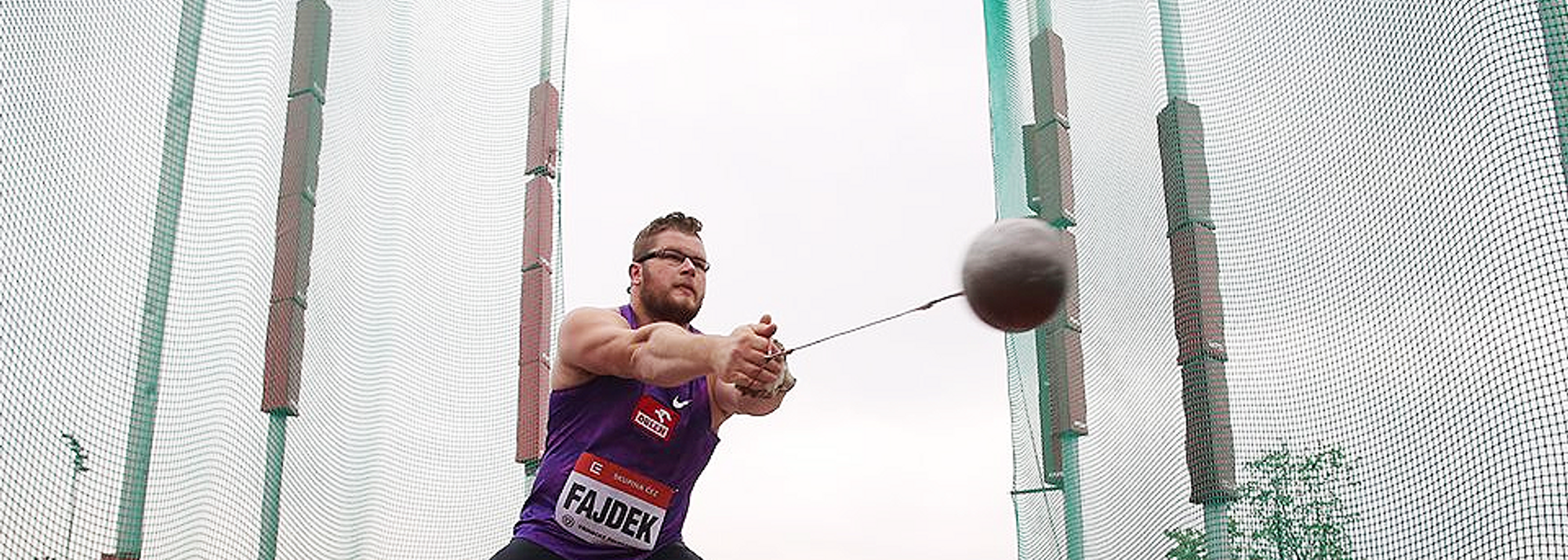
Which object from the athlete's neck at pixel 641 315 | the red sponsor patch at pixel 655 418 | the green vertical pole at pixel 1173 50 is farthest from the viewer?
the green vertical pole at pixel 1173 50

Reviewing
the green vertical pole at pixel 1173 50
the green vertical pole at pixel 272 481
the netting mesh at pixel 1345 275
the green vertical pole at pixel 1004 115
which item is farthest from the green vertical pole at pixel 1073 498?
the green vertical pole at pixel 272 481

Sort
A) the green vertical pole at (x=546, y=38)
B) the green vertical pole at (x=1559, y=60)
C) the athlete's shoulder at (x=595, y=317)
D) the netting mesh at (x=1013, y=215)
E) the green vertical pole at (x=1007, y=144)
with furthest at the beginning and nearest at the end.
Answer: the green vertical pole at (x=546, y=38)
the green vertical pole at (x=1007, y=144)
the netting mesh at (x=1013, y=215)
the green vertical pole at (x=1559, y=60)
the athlete's shoulder at (x=595, y=317)

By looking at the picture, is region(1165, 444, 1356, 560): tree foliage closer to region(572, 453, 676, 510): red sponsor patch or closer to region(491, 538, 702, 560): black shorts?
region(491, 538, 702, 560): black shorts

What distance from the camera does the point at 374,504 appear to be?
7262mm

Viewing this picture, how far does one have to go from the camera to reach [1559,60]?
5.06 metres

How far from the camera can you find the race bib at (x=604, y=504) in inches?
147

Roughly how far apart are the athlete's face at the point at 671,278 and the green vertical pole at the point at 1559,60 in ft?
9.66

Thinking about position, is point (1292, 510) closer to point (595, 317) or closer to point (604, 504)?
point (604, 504)

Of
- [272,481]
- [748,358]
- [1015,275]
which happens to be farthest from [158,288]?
[1015,275]

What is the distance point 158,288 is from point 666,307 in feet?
9.76

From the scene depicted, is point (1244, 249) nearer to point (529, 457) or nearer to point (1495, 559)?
point (1495, 559)

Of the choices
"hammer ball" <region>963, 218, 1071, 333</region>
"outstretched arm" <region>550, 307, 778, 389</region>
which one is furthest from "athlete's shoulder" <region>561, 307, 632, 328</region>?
"hammer ball" <region>963, 218, 1071, 333</region>

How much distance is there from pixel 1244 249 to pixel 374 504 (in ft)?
13.7

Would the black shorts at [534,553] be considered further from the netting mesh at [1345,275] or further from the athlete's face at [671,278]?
the netting mesh at [1345,275]
